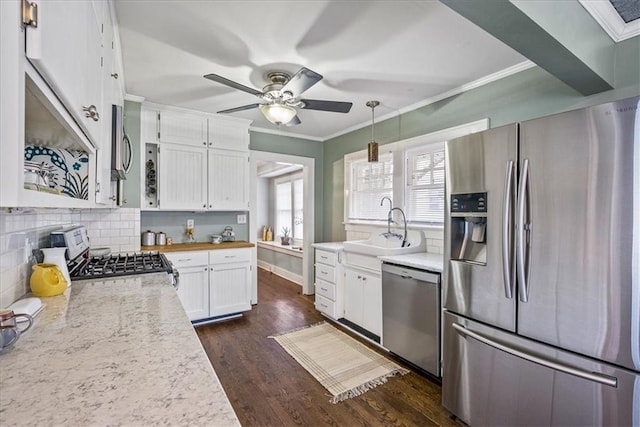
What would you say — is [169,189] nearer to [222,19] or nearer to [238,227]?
[238,227]

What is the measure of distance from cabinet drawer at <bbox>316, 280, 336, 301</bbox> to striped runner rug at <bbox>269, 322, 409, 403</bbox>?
1.23 ft

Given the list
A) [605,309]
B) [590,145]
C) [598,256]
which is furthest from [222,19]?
[605,309]

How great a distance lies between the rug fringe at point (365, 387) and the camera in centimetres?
215

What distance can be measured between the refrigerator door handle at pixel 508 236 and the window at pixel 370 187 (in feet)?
6.63

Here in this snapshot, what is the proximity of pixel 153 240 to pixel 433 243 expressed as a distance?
3.16 metres

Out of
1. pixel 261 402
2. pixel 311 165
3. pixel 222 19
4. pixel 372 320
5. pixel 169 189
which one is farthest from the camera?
pixel 311 165

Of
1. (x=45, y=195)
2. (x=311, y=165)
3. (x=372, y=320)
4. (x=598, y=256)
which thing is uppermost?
(x=311, y=165)

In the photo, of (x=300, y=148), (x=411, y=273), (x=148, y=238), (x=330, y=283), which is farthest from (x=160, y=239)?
(x=411, y=273)

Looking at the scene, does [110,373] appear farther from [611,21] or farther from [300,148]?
[300,148]

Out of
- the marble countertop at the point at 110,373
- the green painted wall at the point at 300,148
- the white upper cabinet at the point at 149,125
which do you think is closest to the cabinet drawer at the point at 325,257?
the green painted wall at the point at 300,148

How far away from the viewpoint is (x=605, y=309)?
134 cm

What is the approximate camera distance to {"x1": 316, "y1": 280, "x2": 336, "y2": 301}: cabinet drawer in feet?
11.6

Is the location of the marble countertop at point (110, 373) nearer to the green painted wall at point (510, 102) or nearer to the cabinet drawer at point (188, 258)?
the cabinet drawer at point (188, 258)

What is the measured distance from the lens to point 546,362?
59.2 inches
